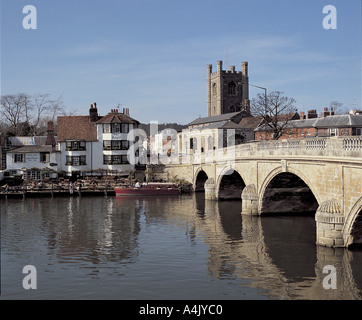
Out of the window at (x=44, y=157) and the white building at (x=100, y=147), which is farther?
the white building at (x=100, y=147)

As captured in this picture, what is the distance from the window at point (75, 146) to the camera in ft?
241

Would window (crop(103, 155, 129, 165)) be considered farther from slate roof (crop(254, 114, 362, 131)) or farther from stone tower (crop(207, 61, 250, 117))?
stone tower (crop(207, 61, 250, 117))

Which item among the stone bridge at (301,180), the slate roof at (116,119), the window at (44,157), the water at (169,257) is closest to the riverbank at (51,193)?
the window at (44,157)

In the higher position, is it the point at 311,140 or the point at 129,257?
the point at 311,140

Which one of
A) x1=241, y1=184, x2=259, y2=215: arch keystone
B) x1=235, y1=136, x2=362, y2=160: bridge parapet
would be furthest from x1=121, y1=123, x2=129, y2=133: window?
x1=241, y1=184, x2=259, y2=215: arch keystone

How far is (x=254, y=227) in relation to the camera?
37.2 m

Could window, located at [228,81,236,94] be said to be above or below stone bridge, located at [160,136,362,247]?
above

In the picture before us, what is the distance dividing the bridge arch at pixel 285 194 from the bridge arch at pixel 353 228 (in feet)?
41.0

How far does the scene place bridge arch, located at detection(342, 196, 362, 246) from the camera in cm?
2531

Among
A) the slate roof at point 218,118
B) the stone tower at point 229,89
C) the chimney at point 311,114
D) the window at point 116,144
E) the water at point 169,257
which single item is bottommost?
the water at point 169,257

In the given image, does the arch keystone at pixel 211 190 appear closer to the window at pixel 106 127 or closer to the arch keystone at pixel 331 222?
the window at pixel 106 127
